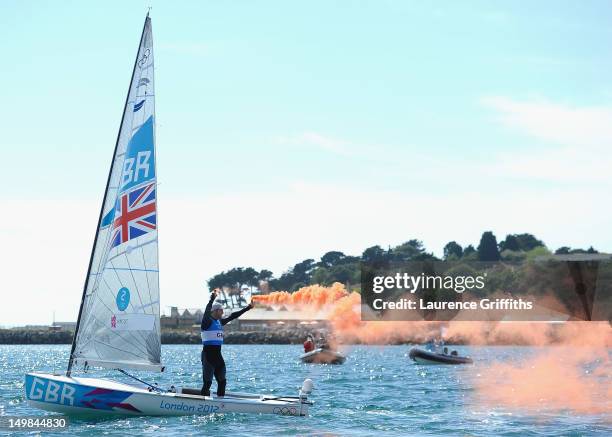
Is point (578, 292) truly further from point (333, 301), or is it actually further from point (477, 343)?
point (333, 301)

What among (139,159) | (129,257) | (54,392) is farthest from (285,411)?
(139,159)

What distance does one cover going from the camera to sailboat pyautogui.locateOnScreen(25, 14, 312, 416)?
1065 inches

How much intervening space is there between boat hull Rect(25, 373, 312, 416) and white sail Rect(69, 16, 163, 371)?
37.2 inches

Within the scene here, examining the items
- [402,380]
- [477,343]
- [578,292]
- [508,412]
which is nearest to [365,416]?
[508,412]

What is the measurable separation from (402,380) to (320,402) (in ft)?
Answer: 58.6

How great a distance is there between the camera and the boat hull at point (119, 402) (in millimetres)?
26203

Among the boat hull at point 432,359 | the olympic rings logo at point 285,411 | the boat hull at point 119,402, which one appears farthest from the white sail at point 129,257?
the boat hull at point 432,359

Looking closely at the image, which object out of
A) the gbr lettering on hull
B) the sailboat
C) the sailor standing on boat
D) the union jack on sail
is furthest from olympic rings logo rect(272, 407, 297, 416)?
the union jack on sail

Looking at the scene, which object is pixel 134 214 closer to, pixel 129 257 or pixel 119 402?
pixel 129 257

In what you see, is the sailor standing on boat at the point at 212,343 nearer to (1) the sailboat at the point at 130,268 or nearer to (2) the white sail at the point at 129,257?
(1) the sailboat at the point at 130,268

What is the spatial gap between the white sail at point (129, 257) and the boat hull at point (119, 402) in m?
0.94

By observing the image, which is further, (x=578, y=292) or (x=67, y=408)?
(x=578, y=292)

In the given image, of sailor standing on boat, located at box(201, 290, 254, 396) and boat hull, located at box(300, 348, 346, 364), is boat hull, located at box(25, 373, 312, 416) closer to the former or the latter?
sailor standing on boat, located at box(201, 290, 254, 396)

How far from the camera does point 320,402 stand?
3322cm
